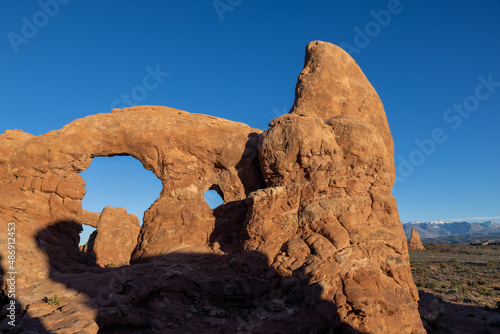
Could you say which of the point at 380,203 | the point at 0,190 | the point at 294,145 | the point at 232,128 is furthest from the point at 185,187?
the point at 380,203

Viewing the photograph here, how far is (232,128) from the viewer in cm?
1419

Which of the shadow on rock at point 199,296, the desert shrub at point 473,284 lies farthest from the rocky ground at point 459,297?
the shadow on rock at point 199,296

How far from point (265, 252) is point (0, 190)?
9.43m

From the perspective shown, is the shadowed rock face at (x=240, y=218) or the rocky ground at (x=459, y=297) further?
the rocky ground at (x=459, y=297)

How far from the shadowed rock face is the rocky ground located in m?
4.88

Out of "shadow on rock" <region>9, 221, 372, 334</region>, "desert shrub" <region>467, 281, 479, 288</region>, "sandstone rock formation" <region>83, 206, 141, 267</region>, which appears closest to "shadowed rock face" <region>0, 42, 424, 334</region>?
"shadow on rock" <region>9, 221, 372, 334</region>

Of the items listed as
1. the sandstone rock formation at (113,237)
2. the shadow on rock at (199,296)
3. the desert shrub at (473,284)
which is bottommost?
the desert shrub at (473,284)

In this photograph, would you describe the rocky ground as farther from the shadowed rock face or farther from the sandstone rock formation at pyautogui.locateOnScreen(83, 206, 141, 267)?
the sandstone rock formation at pyautogui.locateOnScreen(83, 206, 141, 267)

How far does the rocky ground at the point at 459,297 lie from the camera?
13155 millimetres

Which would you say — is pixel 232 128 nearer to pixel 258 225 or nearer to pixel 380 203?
pixel 258 225

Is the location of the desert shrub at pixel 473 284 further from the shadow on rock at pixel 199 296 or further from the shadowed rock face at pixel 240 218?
the shadow on rock at pixel 199 296

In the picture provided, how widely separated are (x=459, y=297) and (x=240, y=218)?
1493 cm

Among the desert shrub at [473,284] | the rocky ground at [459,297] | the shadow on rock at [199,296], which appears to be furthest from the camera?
the desert shrub at [473,284]

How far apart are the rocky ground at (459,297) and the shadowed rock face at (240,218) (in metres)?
4.88
